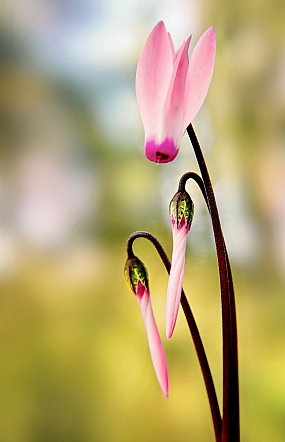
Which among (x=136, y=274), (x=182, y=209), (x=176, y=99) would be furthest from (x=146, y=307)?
(x=176, y=99)

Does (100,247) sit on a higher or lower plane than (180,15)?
lower

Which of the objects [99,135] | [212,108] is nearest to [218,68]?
[212,108]

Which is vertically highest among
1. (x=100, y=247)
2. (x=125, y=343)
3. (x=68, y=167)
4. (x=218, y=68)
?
(x=218, y=68)

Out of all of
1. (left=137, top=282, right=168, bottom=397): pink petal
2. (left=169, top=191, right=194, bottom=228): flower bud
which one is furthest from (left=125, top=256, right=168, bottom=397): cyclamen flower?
(left=169, top=191, right=194, bottom=228): flower bud

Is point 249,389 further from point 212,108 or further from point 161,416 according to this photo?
point 212,108

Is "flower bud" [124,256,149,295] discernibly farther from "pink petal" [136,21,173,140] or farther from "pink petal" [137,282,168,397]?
"pink petal" [136,21,173,140]

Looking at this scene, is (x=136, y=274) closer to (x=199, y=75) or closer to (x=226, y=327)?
(x=226, y=327)
